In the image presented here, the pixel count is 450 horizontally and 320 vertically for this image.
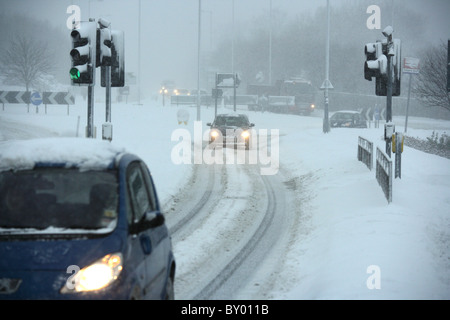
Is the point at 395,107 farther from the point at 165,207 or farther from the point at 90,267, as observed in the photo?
the point at 90,267

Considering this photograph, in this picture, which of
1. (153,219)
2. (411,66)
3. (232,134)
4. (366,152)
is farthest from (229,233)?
(411,66)

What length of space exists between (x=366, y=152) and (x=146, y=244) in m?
12.8

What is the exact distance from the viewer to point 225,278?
314 inches

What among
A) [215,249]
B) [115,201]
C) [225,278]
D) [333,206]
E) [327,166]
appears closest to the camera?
[115,201]

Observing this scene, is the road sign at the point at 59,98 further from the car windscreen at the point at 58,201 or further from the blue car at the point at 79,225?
the car windscreen at the point at 58,201

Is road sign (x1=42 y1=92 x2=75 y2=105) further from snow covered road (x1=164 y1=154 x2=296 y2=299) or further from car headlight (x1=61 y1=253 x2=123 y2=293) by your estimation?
car headlight (x1=61 y1=253 x2=123 y2=293)

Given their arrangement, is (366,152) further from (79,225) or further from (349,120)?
(349,120)

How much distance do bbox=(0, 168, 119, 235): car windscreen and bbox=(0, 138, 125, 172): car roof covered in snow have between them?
0.21 feet

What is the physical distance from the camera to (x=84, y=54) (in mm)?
13273

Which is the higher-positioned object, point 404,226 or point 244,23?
point 244,23

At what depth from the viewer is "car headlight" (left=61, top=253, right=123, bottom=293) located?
4.41 meters
